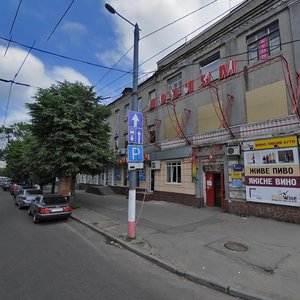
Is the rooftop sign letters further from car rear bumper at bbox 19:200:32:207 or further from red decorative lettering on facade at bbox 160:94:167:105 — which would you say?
car rear bumper at bbox 19:200:32:207

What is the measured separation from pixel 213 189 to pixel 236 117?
4.68 m

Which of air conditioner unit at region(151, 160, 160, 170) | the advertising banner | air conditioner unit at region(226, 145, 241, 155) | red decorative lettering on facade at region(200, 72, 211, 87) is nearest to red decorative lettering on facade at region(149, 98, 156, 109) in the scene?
air conditioner unit at region(151, 160, 160, 170)

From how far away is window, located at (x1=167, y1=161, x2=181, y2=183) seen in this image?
16.9m

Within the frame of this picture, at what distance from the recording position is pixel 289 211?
1042cm

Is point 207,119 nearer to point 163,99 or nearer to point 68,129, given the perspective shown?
point 163,99

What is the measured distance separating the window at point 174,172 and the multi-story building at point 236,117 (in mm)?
74

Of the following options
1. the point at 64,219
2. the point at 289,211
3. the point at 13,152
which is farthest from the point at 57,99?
the point at 13,152

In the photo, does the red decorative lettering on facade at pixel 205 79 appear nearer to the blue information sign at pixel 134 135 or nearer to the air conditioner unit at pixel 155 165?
the air conditioner unit at pixel 155 165

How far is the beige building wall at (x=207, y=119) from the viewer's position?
47.6 ft

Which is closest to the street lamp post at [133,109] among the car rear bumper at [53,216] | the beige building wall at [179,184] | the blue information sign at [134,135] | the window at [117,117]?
the blue information sign at [134,135]

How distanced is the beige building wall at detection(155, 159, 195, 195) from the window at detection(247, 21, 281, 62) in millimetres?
7503

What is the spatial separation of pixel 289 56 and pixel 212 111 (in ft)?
16.1

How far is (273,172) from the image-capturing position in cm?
1112

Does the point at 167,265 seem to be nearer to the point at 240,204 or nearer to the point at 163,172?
the point at 240,204
